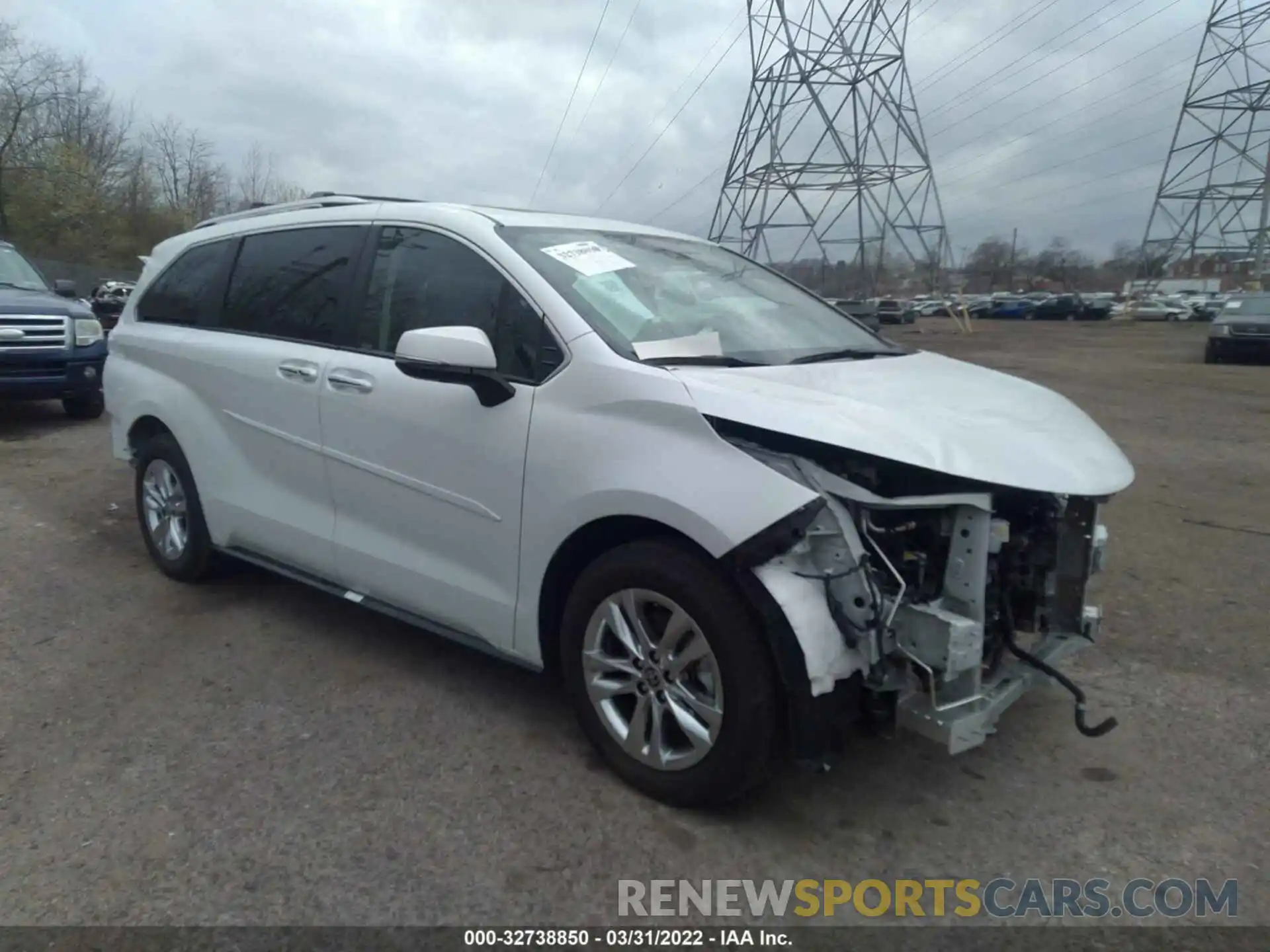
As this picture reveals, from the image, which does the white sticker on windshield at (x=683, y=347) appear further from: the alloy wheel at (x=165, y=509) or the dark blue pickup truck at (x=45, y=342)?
the dark blue pickup truck at (x=45, y=342)

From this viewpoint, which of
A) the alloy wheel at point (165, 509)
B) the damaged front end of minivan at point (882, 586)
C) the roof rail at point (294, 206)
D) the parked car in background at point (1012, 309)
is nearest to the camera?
the damaged front end of minivan at point (882, 586)

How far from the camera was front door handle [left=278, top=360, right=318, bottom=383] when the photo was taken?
397cm

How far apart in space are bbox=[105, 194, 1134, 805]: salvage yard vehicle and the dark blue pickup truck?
6102 millimetres

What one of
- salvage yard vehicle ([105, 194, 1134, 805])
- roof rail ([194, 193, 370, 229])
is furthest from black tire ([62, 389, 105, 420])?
salvage yard vehicle ([105, 194, 1134, 805])

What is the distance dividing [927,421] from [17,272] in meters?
10.7

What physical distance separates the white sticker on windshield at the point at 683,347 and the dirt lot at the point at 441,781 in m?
1.36

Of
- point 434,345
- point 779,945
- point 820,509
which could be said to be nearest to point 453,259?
point 434,345

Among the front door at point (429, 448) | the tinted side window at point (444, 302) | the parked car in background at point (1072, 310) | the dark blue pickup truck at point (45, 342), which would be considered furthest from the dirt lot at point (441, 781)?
the parked car in background at point (1072, 310)

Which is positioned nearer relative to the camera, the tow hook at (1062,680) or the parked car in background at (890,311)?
the tow hook at (1062,680)

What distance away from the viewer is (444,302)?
363 centimetres

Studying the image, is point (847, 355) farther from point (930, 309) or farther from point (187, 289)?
point (930, 309)

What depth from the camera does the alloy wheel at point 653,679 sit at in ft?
9.28

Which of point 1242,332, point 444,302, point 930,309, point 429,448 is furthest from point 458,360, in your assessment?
point 930,309

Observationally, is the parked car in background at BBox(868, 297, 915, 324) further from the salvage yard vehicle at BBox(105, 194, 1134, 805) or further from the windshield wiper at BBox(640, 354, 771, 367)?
the windshield wiper at BBox(640, 354, 771, 367)
